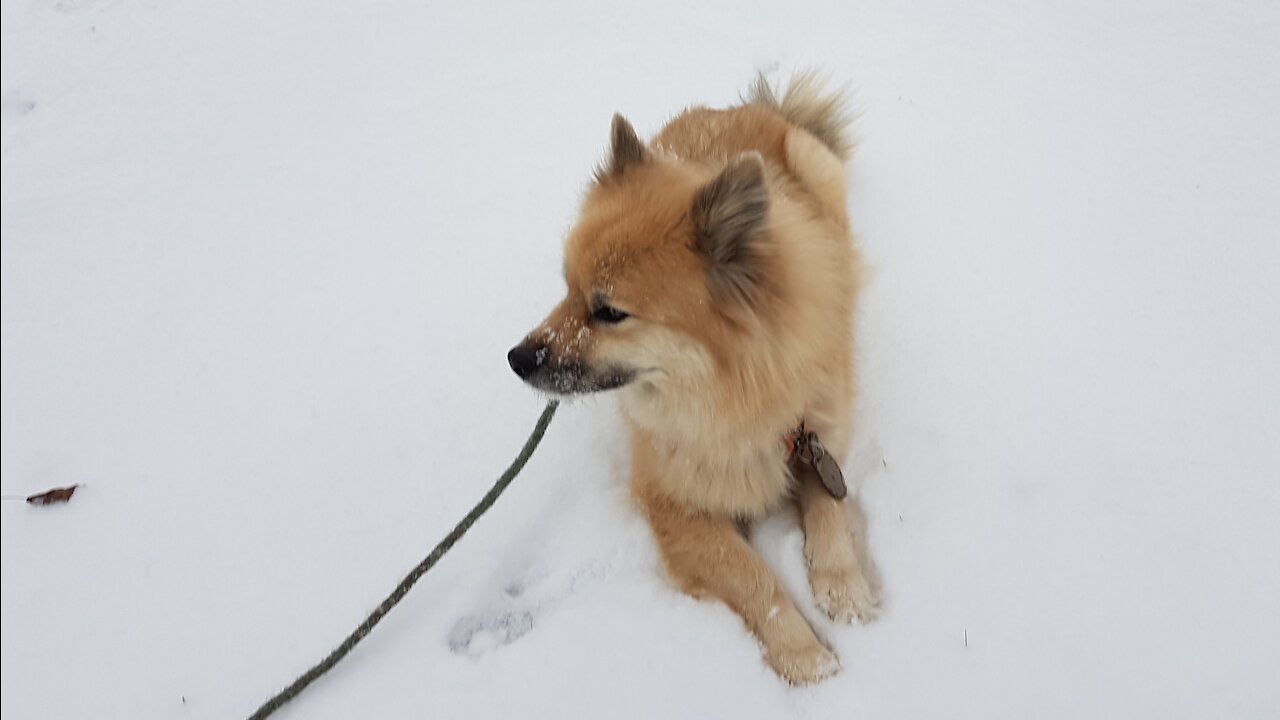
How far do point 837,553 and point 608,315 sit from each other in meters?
0.79

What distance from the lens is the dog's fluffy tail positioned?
2.54 metres

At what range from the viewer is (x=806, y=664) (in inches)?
62.2

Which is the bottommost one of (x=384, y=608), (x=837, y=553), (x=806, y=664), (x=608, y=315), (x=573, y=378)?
(x=384, y=608)

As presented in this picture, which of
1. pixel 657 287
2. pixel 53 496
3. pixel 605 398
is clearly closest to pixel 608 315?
pixel 657 287

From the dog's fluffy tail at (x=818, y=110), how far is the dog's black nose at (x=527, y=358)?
1.49m

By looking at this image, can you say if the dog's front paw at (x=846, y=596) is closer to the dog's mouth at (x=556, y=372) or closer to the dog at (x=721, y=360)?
the dog at (x=721, y=360)

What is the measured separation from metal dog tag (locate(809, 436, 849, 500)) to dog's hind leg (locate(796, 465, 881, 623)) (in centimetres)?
5

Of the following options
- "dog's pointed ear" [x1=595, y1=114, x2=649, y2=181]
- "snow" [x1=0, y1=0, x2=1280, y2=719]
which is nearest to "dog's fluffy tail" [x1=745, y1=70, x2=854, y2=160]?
"snow" [x1=0, y1=0, x2=1280, y2=719]

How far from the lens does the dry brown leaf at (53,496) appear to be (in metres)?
2.44

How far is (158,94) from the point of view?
12.5ft

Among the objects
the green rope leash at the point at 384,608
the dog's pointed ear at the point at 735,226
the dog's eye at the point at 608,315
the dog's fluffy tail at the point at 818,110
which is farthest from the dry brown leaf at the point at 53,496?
the dog's fluffy tail at the point at 818,110

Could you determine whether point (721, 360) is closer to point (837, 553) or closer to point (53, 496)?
point (837, 553)

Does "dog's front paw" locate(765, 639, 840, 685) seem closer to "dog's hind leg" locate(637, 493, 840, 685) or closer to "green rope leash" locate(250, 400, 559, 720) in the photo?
"dog's hind leg" locate(637, 493, 840, 685)

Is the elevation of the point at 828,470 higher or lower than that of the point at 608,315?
lower
